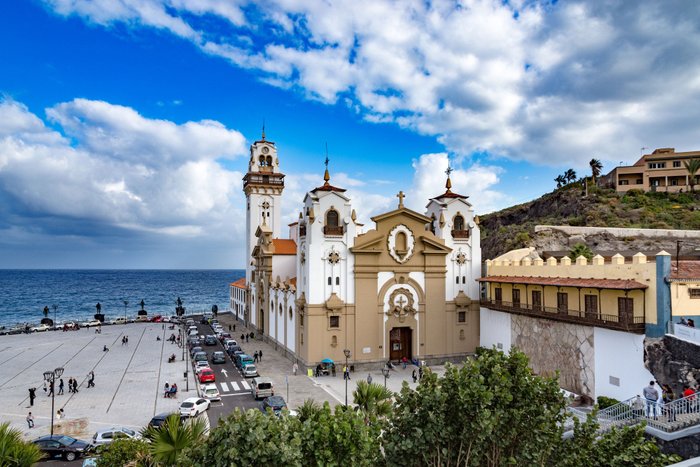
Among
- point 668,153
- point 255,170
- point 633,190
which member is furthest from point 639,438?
point 668,153

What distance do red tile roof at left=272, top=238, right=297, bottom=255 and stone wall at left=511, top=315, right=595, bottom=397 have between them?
97.0ft

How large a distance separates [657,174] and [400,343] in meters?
71.9

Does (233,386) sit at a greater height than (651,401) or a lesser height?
lesser

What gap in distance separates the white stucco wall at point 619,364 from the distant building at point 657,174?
7032 cm

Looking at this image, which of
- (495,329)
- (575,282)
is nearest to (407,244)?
(495,329)

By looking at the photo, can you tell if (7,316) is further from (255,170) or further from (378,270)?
(378,270)

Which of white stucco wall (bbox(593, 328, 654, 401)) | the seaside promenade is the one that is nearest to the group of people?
white stucco wall (bbox(593, 328, 654, 401))

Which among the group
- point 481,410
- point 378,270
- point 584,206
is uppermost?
point 584,206

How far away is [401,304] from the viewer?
43281mm

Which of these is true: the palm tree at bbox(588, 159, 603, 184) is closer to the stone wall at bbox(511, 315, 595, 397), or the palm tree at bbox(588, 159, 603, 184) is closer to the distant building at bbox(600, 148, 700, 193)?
the distant building at bbox(600, 148, 700, 193)

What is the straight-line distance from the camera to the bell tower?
235 feet

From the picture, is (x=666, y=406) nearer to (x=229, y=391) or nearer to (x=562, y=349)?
(x=562, y=349)

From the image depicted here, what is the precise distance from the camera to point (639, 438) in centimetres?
1277

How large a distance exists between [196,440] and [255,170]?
201ft
